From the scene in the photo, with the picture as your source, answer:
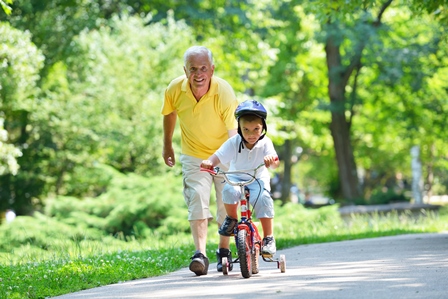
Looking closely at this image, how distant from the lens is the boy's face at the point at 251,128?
25.4 feet

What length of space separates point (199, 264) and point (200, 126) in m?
1.35

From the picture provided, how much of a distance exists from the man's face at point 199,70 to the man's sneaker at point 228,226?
132cm

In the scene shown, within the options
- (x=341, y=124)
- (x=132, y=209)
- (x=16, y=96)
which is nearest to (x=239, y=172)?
(x=132, y=209)

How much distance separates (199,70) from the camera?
27.1 ft

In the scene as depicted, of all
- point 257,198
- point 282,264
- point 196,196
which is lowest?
point 282,264

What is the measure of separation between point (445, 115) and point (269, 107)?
7.87 metres

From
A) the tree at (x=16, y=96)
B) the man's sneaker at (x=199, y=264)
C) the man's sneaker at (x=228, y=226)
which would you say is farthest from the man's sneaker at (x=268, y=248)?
the tree at (x=16, y=96)

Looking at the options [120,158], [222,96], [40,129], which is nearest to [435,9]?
[222,96]

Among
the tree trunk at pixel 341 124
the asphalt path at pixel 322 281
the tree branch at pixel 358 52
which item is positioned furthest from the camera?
the tree trunk at pixel 341 124

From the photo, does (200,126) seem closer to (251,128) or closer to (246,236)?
(251,128)

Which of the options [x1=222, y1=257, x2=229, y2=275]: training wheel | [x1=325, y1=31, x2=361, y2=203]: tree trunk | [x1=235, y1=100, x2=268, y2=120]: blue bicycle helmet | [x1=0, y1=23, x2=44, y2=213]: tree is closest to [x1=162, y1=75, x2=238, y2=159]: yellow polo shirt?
[x1=235, y1=100, x2=268, y2=120]: blue bicycle helmet

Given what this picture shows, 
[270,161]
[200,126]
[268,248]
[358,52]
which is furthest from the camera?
[358,52]

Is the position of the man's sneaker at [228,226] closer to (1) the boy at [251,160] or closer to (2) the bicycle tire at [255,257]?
(1) the boy at [251,160]

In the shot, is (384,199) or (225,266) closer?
(225,266)
